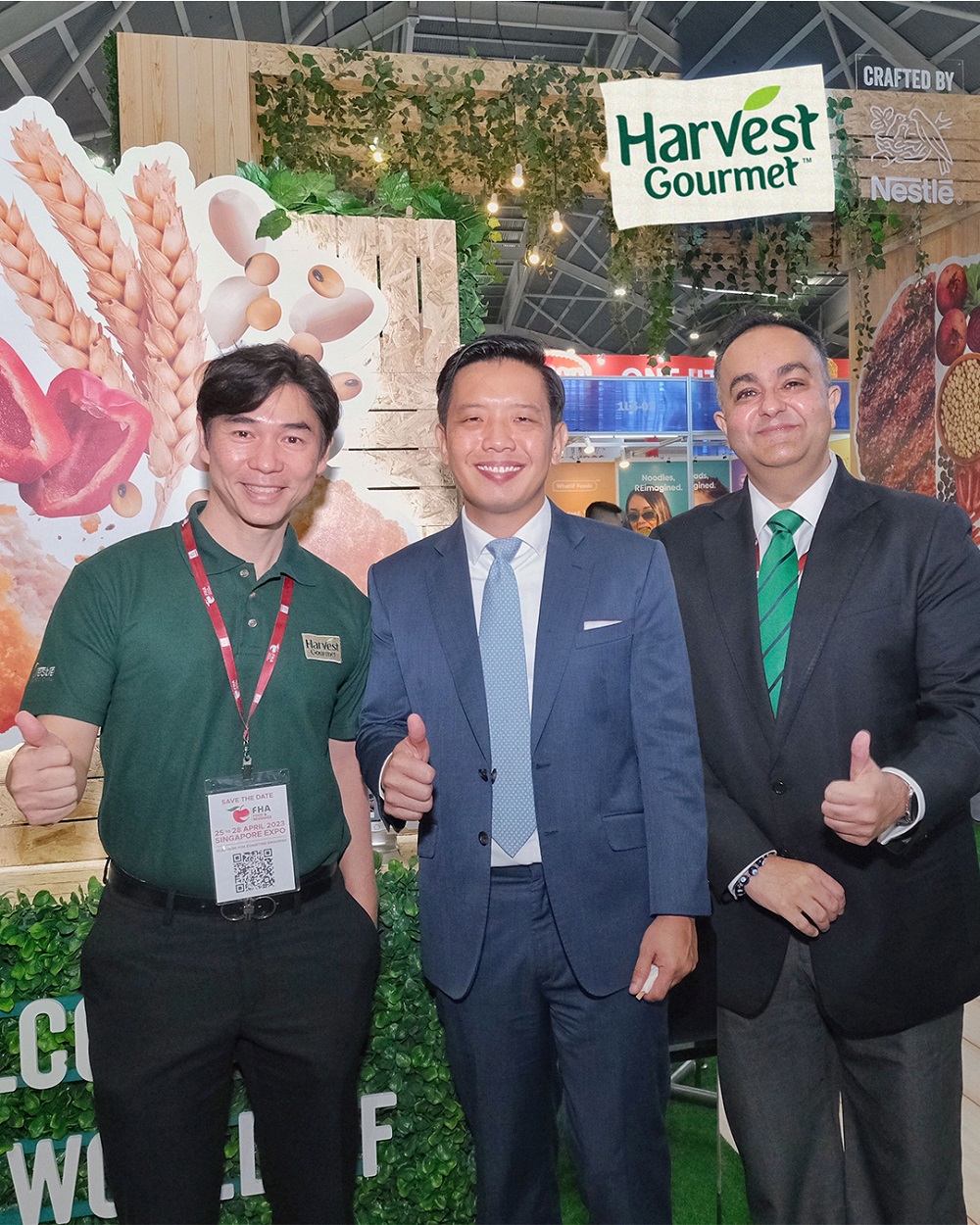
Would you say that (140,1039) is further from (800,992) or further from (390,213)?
(390,213)

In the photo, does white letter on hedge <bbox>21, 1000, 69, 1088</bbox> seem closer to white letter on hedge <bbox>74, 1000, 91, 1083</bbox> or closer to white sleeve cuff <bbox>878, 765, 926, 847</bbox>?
white letter on hedge <bbox>74, 1000, 91, 1083</bbox>

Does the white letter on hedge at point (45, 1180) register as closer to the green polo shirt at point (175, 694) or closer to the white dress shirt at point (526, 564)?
the green polo shirt at point (175, 694)

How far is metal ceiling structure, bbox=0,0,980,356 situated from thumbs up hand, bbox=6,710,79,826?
418cm

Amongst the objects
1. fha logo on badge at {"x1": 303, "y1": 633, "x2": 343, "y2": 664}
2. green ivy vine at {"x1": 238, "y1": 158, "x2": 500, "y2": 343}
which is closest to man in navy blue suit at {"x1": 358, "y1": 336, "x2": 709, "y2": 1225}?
fha logo on badge at {"x1": 303, "y1": 633, "x2": 343, "y2": 664}

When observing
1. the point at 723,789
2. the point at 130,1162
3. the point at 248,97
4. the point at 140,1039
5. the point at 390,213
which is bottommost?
the point at 130,1162

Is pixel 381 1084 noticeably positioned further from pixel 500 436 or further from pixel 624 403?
pixel 624 403

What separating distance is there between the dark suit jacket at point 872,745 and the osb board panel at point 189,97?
3269 millimetres

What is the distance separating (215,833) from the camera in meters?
1.54

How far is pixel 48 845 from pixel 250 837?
1751 mm

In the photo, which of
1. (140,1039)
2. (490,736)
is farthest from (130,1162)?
(490,736)

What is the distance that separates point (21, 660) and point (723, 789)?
84.2 inches

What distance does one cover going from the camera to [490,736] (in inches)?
68.2


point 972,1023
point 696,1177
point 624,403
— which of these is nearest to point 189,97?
point 696,1177

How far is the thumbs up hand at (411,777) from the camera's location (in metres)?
1.57
